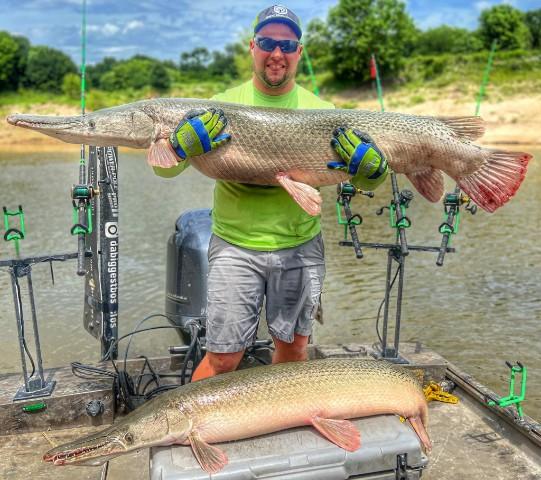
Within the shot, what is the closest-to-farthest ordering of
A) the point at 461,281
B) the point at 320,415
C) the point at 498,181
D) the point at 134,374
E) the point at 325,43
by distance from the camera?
the point at 320,415
the point at 498,181
the point at 134,374
the point at 461,281
the point at 325,43

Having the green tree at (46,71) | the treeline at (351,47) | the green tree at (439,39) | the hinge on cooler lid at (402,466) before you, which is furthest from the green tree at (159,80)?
the hinge on cooler lid at (402,466)

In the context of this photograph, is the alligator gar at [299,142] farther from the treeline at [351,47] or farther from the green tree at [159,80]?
the green tree at [159,80]

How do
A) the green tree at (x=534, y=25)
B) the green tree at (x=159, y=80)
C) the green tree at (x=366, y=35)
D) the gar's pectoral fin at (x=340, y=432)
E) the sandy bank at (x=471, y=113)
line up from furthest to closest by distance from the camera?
the green tree at (x=159, y=80)
the green tree at (x=534, y=25)
the green tree at (x=366, y=35)
the sandy bank at (x=471, y=113)
the gar's pectoral fin at (x=340, y=432)

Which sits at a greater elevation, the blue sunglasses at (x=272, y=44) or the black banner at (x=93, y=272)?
the blue sunglasses at (x=272, y=44)

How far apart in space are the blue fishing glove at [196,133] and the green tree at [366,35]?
143 feet

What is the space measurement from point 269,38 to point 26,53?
76222mm

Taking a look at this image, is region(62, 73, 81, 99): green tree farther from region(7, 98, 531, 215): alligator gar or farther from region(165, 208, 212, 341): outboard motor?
region(7, 98, 531, 215): alligator gar

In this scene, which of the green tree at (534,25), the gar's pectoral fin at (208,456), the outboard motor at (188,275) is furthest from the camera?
the green tree at (534,25)

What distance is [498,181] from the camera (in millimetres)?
3125

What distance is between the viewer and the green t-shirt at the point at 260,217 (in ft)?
9.68

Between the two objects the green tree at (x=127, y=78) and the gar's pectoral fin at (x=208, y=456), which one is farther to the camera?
the green tree at (x=127, y=78)

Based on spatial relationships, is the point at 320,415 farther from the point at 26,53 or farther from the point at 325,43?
the point at 26,53

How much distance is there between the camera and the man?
2.89m

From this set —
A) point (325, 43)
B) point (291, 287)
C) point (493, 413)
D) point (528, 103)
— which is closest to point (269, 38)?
point (291, 287)
